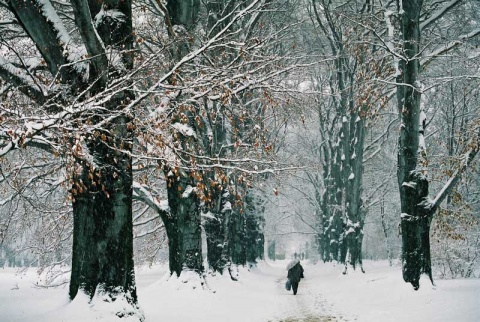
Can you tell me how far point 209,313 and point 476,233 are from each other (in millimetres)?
13832

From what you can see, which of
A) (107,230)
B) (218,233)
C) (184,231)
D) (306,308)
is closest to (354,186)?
(218,233)

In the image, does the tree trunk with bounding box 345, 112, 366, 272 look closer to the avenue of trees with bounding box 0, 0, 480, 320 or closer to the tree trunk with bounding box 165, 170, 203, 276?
the avenue of trees with bounding box 0, 0, 480, 320

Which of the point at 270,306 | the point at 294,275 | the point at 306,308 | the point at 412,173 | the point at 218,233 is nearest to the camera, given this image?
the point at 412,173

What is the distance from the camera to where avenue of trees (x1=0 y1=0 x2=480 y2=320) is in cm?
642

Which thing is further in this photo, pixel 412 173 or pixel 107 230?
pixel 412 173

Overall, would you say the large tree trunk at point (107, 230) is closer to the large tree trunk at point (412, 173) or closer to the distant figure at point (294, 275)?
the large tree trunk at point (412, 173)

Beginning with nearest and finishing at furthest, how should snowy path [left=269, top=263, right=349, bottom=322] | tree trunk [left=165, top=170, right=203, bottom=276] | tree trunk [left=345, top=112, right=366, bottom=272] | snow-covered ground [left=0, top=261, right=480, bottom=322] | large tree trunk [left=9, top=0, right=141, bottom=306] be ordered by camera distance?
large tree trunk [left=9, top=0, right=141, bottom=306], snow-covered ground [left=0, top=261, right=480, bottom=322], snowy path [left=269, top=263, right=349, bottom=322], tree trunk [left=165, top=170, right=203, bottom=276], tree trunk [left=345, top=112, right=366, bottom=272]

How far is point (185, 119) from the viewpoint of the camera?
20.0ft

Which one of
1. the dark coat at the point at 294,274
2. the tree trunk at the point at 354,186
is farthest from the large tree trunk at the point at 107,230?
the tree trunk at the point at 354,186

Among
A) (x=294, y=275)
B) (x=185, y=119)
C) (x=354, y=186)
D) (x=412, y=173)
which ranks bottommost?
(x=294, y=275)

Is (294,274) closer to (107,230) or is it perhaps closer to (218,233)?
(218,233)

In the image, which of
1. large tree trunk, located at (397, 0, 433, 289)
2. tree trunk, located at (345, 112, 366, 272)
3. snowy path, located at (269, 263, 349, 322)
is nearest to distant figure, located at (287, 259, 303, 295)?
snowy path, located at (269, 263, 349, 322)

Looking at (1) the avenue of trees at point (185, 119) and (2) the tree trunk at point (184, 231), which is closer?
(1) the avenue of trees at point (185, 119)

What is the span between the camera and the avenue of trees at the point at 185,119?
6422 mm
